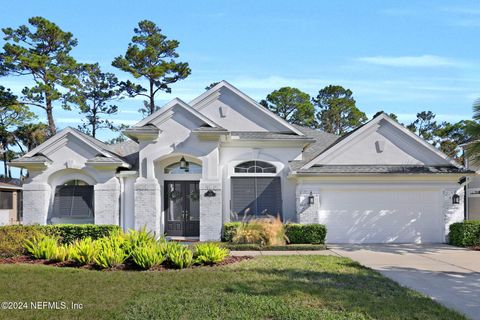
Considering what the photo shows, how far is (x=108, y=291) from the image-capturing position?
9117mm

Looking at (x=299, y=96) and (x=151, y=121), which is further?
(x=299, y=96)

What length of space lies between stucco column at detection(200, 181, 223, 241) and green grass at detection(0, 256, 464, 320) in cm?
700


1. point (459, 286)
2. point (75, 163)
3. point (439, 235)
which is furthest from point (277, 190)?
point (459, 286)

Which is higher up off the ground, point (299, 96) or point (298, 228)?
point (299, 96)

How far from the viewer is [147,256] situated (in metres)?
11.5

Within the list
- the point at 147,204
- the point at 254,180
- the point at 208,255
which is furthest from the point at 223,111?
the point at 208,255

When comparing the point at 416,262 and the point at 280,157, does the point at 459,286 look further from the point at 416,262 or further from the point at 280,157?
the point at 280,157

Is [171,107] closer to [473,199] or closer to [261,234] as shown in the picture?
[261,234]

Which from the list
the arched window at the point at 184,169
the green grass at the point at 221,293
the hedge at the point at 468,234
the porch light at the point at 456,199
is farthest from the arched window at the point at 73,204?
the porch light at the point at 456,199

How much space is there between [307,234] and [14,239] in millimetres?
10340

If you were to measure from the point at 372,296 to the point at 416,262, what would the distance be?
19.3 ft

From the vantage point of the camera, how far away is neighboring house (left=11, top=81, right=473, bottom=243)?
1905 centimetres

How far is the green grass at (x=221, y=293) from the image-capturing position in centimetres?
762

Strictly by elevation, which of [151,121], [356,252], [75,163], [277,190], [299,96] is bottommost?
[356,252]
